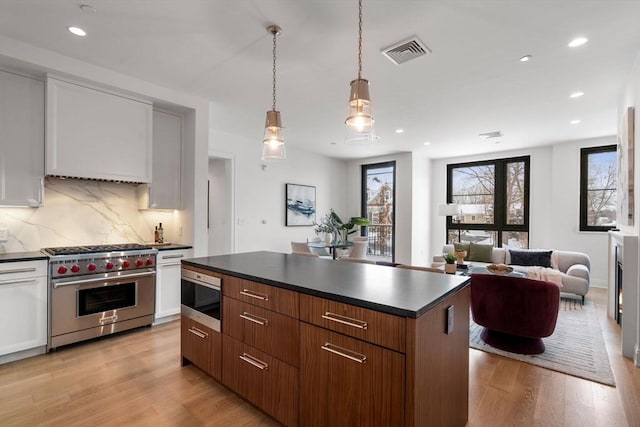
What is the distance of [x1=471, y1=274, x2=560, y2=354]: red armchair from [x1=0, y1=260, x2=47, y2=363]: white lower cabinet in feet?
13.3

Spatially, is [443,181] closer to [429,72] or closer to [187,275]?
[429,72]

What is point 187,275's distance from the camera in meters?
2.53

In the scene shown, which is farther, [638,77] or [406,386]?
[638,77]

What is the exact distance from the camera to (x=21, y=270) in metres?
2.66

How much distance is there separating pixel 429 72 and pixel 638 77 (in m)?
1.76

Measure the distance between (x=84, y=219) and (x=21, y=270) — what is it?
0.95 meters

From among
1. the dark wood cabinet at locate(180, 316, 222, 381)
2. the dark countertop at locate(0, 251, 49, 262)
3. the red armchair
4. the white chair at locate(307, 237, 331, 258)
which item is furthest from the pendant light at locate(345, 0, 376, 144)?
the white chair at locate(307, 237, 331, 258)

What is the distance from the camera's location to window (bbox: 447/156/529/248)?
6.51m

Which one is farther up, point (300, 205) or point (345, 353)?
point (300, 205)

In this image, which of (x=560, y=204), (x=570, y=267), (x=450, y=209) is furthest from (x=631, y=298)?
(x=450, y=209)

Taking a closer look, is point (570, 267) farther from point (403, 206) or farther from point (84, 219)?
point (84, 219)

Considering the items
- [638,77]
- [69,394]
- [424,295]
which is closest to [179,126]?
[69,394]

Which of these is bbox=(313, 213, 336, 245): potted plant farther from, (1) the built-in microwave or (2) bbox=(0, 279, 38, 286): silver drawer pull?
(2) bbox=(0, 279, 38, 286): silver drawer pull

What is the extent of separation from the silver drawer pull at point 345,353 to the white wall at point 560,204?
20.7 feet
